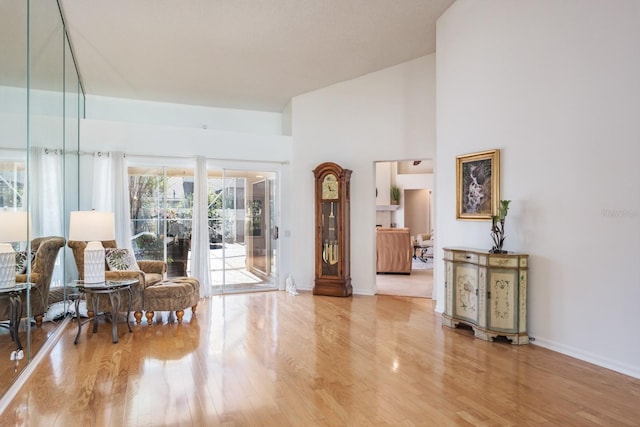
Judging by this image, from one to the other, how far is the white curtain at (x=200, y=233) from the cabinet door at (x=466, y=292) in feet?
12.8

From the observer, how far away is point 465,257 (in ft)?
Answer: 14.4

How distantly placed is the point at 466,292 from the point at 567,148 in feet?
5.91

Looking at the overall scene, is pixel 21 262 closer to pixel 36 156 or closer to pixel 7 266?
pixel 7 266

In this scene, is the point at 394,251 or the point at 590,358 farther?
the point at 394,251

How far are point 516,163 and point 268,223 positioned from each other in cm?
423

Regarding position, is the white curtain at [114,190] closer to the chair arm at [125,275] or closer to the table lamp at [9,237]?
the chair arm at [125,275]

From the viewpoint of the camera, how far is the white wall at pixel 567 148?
3293mm

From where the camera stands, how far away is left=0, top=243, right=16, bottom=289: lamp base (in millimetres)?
2766

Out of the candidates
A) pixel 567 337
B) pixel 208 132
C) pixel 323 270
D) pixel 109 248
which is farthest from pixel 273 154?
pixel 567 337

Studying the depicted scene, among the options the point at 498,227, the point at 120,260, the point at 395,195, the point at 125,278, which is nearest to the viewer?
the point at 498,227

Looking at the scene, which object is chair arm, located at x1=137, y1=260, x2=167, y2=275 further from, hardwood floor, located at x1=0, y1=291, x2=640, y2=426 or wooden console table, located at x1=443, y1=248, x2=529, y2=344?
wooden console table, located at x1=443, y1=248, x2=529, y2=344

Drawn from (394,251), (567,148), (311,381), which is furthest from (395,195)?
(311,381)

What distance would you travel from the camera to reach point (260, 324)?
470 centimetres

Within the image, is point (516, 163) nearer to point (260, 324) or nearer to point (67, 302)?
point (260, 324)
